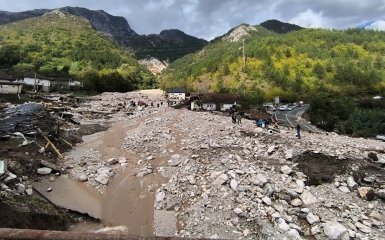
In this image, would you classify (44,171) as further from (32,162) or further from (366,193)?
(366,193)

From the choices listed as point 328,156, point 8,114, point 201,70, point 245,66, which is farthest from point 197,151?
point 201,70

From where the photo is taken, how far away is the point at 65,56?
128750 millimetres

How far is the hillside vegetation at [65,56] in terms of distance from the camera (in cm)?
9931

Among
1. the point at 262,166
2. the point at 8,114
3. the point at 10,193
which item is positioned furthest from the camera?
the point at 8,114

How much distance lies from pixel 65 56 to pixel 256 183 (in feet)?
411

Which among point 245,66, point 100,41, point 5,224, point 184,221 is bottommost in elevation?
point 184,221

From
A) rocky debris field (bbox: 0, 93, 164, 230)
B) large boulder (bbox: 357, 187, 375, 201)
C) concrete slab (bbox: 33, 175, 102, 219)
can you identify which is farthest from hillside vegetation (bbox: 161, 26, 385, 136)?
concrete slab (bbox: 33, 175, 102, 219)

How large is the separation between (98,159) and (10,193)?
866cm

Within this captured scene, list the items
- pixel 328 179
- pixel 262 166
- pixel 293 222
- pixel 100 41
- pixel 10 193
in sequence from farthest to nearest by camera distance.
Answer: pixel 100 41, pixel 262 166, pixel 328 179, pixel 10 193, pixel 293 222

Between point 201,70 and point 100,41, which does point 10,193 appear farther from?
point 100,41

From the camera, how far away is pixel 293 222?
1385 centimetres

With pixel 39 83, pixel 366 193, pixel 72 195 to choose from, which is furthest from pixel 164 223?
pixel 39 83

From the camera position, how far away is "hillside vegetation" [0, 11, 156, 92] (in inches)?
3910

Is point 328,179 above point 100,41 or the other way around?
the other way around
